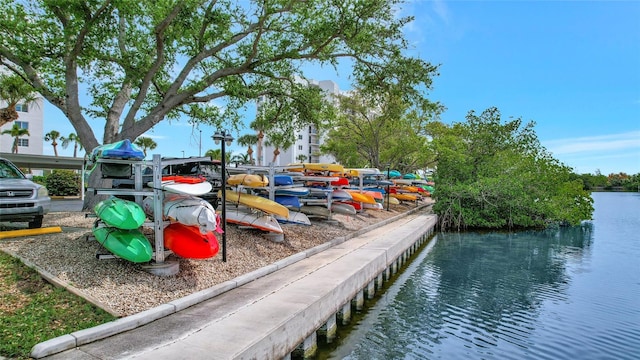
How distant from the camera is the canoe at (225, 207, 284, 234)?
11305 millimetres

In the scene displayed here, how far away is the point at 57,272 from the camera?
6.77 metres

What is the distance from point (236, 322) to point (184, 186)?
10.8 feet

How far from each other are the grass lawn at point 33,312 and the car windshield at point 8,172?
3485 millimetres

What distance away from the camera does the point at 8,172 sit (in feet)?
31.6

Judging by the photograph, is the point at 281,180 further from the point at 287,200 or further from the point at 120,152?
the point at 120,152

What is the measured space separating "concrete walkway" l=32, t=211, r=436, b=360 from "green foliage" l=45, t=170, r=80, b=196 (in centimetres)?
3128

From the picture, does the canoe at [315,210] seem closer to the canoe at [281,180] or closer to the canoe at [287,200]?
the canoe at [287,200]

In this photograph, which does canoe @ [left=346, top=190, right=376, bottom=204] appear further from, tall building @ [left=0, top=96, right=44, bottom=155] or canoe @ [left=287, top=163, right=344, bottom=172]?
tall building @ [left=0, top=96, right=44, bottom=155]

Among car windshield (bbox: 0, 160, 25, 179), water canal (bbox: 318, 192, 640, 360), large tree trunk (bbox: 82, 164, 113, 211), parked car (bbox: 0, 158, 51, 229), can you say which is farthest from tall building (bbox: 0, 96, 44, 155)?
water canal (bbox: 318, 192, 640, 360)

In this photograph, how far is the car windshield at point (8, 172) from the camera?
372 inches

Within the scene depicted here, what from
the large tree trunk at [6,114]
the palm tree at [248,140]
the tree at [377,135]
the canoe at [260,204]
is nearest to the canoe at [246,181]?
the canoe at [260,204]

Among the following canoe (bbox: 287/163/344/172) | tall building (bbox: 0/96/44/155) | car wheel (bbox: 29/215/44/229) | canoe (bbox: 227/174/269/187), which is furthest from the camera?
tall building (bbox: 0/96/44/155)

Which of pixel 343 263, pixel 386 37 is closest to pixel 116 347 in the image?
pixel 343 263

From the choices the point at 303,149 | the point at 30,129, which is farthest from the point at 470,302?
Result: the point at 303,149
